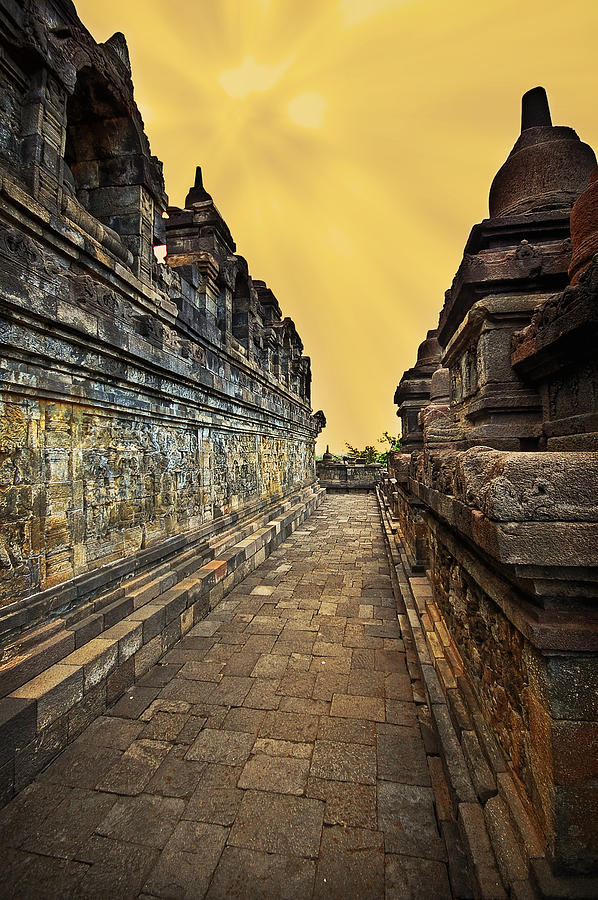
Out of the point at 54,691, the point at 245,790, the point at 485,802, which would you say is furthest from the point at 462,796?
the point at 54,691

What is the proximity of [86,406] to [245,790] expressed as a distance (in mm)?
3225

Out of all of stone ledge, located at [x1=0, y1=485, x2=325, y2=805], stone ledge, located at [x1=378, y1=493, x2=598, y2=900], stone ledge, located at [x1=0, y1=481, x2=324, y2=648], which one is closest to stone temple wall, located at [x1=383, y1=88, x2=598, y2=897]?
stone ledge, located at [x1=378, y1=493, x2=598, y2=900]

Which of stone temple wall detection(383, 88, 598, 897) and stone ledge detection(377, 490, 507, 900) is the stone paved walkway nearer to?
stone ledge detection(377, 490, 507, 900)

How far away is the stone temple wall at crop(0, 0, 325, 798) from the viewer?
279 cm

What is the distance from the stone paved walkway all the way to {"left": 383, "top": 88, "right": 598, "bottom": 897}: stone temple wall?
1.45 ft

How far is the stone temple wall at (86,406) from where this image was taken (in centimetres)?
279

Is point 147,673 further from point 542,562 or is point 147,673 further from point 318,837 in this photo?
point 542,562

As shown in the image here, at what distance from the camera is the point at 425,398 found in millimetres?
8133

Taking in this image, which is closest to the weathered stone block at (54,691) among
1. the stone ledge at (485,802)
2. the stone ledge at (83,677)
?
the stone ledge at (83,677)

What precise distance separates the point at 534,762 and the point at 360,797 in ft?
4.06

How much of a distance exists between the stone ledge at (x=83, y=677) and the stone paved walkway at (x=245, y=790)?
12 cm

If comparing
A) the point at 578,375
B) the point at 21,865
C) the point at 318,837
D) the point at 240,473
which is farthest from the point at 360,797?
the point at 240,473

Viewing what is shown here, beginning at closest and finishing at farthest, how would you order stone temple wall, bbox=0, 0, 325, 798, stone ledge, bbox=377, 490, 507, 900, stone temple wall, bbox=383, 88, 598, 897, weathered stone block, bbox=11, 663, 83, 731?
stone temple wall, bbox=383, 88, 598, 897, stone ledge, bbox=377, 490, 507, 900, weathered stone block, bbox=11, 663, 83, 731, stone temple wall, bbox=0, 0, 325, 798

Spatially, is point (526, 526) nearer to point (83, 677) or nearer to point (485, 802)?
point (485, 802)
